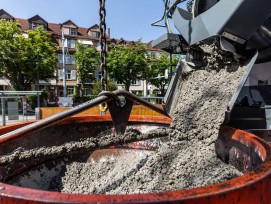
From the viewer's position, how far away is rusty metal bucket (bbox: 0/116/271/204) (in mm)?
713

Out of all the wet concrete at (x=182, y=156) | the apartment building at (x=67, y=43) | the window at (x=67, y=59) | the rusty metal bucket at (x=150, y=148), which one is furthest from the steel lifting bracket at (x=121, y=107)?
the window at (x=67, y=59)

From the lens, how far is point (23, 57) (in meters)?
23.9

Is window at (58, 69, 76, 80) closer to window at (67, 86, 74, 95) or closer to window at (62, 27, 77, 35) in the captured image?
window at (67, 86, 74, 95)

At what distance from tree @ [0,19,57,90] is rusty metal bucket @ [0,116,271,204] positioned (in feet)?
78.9

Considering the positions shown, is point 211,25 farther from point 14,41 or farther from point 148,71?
point 148,71

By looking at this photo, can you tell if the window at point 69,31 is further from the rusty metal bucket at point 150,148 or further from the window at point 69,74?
the rusty metal bucket at point 150,148

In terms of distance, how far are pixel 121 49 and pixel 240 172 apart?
29768 mm

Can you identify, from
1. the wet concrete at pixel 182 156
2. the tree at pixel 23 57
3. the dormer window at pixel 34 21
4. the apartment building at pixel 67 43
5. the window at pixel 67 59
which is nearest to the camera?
the wet concrete at pixel 182 156

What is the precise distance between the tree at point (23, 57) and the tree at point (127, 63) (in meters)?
7.15

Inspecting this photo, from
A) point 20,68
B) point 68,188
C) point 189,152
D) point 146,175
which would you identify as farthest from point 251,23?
point 20,68

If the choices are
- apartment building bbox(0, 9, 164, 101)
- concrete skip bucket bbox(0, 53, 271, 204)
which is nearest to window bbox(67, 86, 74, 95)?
apartment building bbox(0, 9, 164, 101)

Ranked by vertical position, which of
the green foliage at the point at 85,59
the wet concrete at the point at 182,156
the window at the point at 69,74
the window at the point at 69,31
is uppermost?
the window at the point at 69,31

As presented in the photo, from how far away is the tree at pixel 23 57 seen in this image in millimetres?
23484

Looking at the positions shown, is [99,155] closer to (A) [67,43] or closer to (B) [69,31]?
(A) [67,43]
